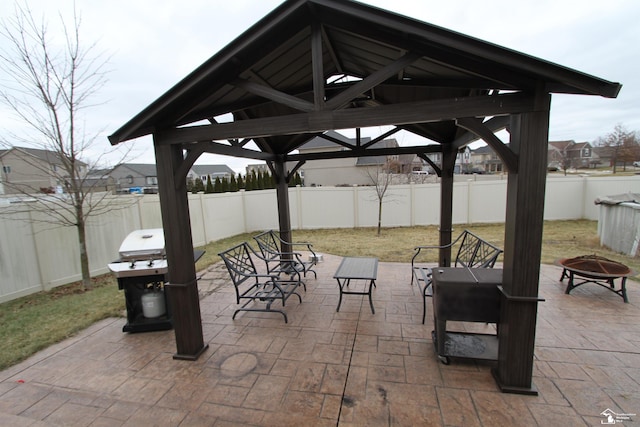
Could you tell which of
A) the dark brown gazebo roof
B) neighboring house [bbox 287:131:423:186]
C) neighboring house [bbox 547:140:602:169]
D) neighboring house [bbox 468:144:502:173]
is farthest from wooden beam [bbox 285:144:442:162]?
neighboring house [bbox 468:144:502:173]

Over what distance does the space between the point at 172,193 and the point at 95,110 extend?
470 centimetres

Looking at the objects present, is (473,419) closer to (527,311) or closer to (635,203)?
(527,311)

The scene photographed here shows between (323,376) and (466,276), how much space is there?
178 cm

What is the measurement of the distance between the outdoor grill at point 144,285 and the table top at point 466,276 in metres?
3.42

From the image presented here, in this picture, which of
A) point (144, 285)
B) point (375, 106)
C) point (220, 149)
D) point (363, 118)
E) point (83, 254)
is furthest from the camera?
point (83, 254)

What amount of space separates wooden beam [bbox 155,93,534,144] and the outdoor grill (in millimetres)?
1809

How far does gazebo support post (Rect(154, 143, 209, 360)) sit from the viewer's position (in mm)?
2918

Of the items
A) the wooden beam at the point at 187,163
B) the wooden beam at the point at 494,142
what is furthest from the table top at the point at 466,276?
the wooden beam at the point at 187,163

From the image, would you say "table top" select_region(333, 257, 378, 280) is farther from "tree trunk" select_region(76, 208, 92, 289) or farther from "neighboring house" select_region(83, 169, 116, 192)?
"tree trunk" select_region(76, 208, 92, 289)

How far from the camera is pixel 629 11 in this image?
458 cm

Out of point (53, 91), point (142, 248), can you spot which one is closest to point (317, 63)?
point (142, 248)

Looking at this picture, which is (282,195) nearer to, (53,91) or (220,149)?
(220,149)

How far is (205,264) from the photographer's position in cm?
689

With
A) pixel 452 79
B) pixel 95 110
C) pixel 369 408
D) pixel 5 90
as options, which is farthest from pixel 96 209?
pixel 452 79
